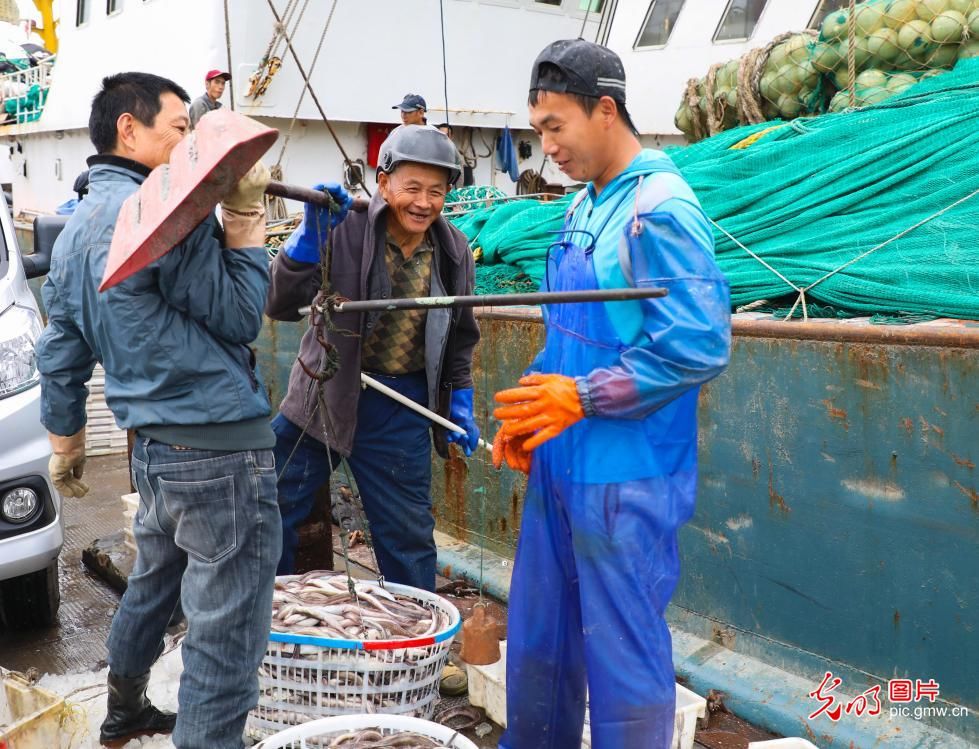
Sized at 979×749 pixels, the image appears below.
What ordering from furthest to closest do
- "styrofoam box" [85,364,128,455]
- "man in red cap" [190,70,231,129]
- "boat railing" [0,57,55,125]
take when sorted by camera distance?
1. "boat railing" [0,57,55,125]
2. "styrofoam box" [85,364,128,455]
3. "man in red cap" [190,70,231,129]

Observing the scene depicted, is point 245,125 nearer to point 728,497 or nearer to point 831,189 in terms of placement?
point 728,497

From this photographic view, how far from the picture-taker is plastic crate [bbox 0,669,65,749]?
10.6 feet

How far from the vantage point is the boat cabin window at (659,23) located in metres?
11.8

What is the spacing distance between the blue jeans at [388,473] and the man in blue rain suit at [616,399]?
4.73ft

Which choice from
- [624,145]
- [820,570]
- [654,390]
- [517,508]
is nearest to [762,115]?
[517,508]

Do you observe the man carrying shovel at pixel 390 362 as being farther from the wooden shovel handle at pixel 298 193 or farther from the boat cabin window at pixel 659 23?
the boat cabin window at pixel 659 23

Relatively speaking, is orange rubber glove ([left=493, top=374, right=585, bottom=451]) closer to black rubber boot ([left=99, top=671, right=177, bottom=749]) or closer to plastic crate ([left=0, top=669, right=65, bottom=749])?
black rubber boot ([left=99, top=671, right=177, bottom=749])

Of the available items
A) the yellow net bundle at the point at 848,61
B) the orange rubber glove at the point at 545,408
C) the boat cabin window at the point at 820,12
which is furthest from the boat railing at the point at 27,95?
the orange rubber glove at the point at 545,408

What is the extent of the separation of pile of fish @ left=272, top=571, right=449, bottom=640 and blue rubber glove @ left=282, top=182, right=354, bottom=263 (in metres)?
1.32

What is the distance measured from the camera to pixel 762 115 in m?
7.15

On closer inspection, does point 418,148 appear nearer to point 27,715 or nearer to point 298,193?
point 298,193

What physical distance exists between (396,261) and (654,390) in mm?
1985

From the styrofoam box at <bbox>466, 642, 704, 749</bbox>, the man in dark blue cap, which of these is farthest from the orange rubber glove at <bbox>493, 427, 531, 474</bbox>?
the man in dark blue cap

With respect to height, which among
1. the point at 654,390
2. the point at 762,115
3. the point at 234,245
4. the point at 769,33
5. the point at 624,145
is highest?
the point at 769,33
